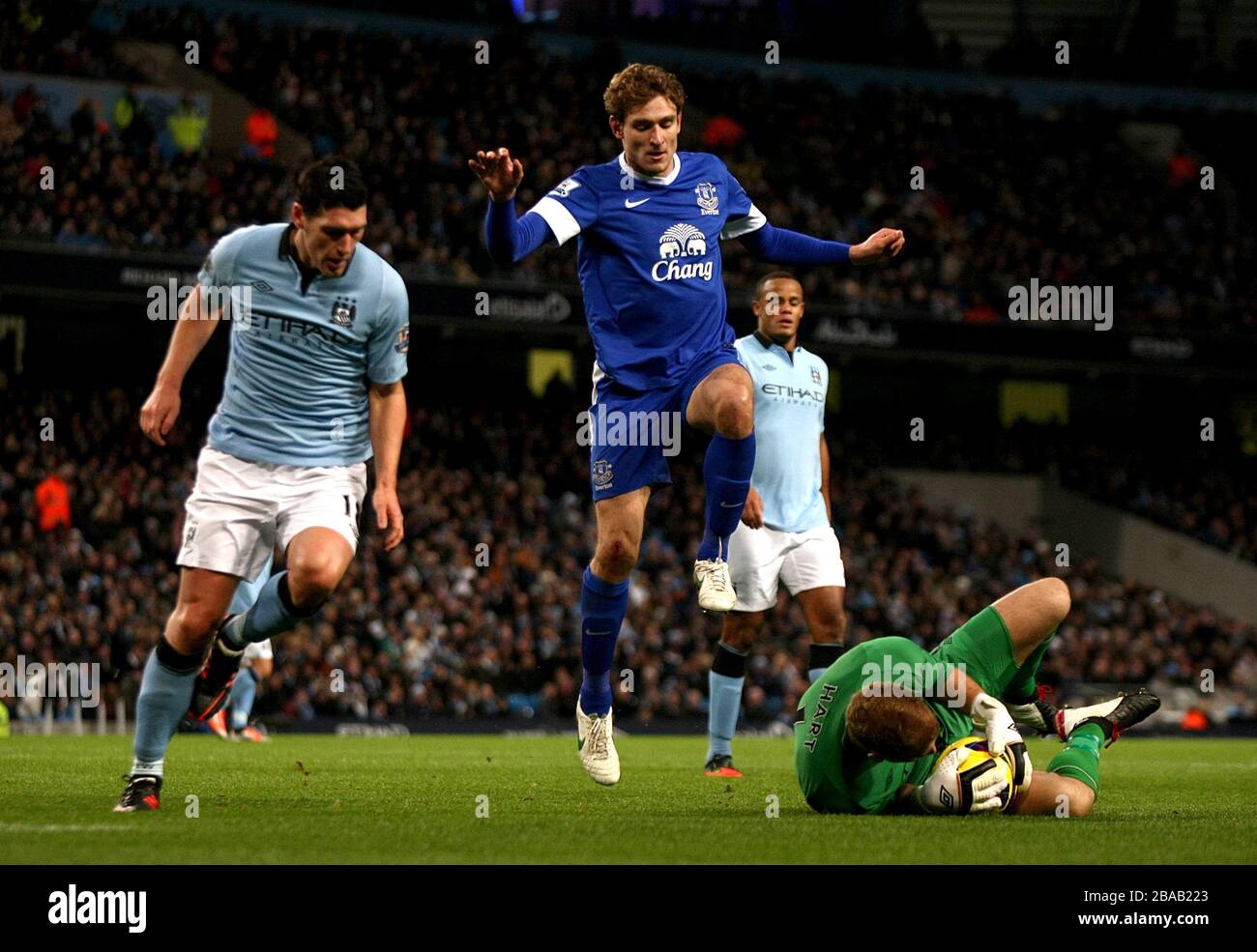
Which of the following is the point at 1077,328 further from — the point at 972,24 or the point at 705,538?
the point at 705,538

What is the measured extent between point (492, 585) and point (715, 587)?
16391mm

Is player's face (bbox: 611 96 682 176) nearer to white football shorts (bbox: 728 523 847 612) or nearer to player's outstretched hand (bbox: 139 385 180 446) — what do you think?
player's outstretched hand (bbox: 139 385 180 446)

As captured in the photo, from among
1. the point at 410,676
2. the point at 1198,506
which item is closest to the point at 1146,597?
the point at 1198,506

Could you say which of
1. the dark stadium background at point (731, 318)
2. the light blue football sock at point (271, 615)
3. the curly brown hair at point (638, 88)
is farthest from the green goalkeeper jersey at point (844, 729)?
the dark stadium background at point (731, 318)

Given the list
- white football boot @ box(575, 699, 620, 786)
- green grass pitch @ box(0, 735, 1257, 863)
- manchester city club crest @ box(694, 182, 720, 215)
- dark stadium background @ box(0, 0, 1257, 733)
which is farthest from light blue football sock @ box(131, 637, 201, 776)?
dark stadium background @ box(0, 0, 1257, 733)

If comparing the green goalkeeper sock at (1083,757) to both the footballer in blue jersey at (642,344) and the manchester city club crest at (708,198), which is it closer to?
the footballer in blue jersey at (642,344)

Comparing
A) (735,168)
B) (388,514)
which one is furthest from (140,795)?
(735,168)

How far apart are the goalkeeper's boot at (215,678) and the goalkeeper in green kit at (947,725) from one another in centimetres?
269

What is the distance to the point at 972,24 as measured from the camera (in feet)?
130

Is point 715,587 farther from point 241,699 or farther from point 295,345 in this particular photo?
point 241,699

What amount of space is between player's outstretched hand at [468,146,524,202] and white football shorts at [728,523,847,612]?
Result: 3.87m

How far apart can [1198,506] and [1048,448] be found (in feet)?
9.92

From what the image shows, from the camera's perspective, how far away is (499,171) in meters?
7.02

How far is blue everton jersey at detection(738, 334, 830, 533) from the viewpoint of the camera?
10734 mm
